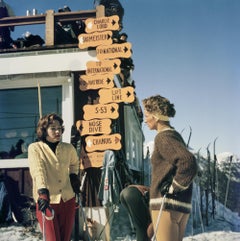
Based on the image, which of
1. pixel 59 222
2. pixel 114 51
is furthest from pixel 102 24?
pixel 59 222

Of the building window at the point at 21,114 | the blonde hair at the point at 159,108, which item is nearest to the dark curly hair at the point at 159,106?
the blonde hair at the point at 159,108

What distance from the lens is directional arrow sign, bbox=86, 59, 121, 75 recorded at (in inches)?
150

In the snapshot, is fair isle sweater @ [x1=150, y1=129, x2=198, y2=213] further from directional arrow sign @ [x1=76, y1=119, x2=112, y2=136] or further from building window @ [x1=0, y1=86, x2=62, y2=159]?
building window @ [x1=0, y1=86, x2=62, y2=159]

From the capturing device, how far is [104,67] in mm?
A: 3844

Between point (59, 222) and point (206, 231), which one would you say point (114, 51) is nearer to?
point (59, 222)

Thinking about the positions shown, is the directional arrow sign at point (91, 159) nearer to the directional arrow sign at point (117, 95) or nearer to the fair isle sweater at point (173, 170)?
the directional arrow sign at point (117, 95)

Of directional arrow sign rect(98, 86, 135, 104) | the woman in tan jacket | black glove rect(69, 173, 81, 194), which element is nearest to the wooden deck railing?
directional arrow sign rect(98, 86, 135, 104)

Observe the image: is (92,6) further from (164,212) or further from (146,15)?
(164,212)

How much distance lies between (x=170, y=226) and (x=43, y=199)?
35.0 inches

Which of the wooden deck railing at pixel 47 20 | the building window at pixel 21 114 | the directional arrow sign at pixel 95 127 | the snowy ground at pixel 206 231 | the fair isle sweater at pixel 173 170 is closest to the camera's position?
the fair isle sweater at pixel 173 170

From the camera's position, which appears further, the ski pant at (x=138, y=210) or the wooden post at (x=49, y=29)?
the wooden post at (x=49, y=29)

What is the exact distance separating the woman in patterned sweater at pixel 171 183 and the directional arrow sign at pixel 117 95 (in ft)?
2.98

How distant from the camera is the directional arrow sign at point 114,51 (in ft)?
12.3

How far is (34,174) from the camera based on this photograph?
9.80 ft
